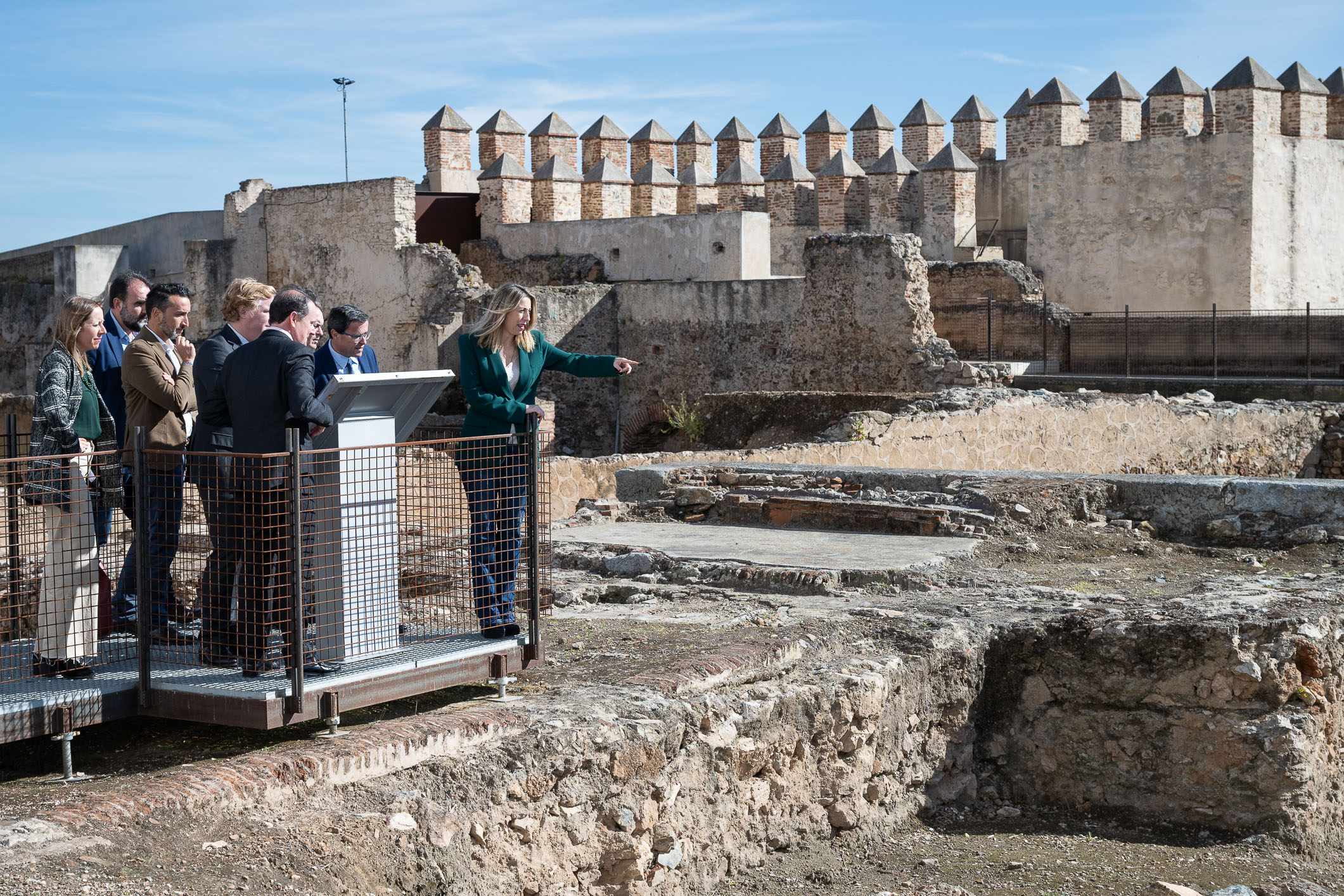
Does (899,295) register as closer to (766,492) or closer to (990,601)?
(766,492)

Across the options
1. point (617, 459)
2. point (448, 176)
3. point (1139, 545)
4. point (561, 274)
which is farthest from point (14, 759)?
point (448, 176)

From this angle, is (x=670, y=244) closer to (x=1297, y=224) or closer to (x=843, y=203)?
(x=843, y=203)

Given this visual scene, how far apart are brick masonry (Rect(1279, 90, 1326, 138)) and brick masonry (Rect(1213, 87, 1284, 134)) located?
5.78ft

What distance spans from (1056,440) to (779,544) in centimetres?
730

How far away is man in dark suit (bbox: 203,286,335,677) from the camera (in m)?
4.32

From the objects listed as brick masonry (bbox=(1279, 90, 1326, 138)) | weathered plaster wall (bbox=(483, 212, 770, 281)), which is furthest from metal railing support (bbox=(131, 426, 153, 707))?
brick masonry (bbox=(1279, 90, 1326, 138))

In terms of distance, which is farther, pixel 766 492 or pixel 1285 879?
pixel 766 492

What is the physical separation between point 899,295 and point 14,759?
61.8ft

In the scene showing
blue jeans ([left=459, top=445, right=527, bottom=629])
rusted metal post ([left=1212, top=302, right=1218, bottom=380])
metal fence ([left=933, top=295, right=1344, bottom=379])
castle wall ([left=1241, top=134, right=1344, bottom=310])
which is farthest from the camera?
castle wall ([left=1241, top=134, right=1344, bottom=310])

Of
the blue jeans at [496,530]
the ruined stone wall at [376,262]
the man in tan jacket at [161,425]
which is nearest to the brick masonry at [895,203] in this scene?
the ruined stone wall at [376,262]

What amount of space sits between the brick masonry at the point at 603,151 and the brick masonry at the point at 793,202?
13.6ft

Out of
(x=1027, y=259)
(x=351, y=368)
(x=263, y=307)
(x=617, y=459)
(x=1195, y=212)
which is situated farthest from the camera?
(x=1027, y=259)

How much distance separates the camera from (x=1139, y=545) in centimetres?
776

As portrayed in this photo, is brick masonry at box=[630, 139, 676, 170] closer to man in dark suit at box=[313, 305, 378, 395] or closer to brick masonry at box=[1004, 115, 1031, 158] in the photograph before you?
brick masonry at box=[1004, 115, 1031, 158]
